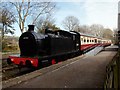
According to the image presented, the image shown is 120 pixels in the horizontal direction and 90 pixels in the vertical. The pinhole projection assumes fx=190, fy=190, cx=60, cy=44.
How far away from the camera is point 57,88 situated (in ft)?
22.2

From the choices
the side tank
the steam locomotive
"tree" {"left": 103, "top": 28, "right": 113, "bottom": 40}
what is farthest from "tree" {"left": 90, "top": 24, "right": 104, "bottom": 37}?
the side tank

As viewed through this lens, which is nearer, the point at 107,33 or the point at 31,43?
the point at 31,43

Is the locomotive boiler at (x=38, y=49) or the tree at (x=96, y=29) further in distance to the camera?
the tree at (x=96, y=29)

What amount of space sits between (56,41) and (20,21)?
52.2 feet

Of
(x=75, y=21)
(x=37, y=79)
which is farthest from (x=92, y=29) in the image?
(x=37, y=79)

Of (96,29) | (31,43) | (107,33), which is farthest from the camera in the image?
(96,29)

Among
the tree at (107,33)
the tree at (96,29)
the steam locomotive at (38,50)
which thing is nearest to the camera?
the steam locomotive at (38,50)

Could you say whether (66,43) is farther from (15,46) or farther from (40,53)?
(15,46)

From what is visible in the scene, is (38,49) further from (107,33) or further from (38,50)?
(107,33)

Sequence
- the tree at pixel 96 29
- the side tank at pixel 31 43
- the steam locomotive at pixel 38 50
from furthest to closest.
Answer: the tree at pixel 96 29 → the side tank at pixel 31 43 → the steam locomotive at pixel 38 50

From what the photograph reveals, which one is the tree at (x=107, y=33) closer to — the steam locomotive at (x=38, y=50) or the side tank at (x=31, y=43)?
the steam locomotive at (x=38, y=50)

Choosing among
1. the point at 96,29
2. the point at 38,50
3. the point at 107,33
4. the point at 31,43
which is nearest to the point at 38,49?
the point at 38,50

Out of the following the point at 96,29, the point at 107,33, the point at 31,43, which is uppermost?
the point at 96,29

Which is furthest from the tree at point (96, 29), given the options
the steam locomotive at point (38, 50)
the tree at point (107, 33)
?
the steam locomotive at point (38, 50)
